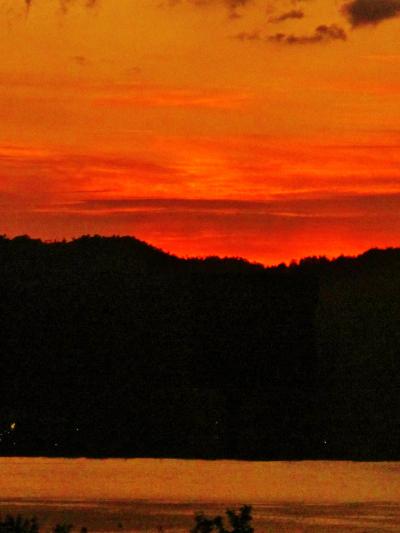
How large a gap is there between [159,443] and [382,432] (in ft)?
10.1

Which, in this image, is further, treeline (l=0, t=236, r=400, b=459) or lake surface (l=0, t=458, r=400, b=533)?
treeline (l=0, t=236, r=400, b=459)

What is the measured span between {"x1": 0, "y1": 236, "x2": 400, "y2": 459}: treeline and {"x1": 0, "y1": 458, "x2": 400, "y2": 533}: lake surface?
0.30 m

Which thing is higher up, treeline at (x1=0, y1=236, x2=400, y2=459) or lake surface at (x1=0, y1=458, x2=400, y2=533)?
treeline at (x1=0, y1=236, x2=400, y2=459)

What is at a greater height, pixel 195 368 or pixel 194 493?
pixel 195 368

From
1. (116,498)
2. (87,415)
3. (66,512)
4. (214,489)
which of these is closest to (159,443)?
(87,415)

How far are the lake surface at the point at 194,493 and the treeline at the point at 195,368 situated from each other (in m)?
0.30

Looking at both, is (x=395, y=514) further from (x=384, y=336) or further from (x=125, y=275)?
(x=125, y=275)

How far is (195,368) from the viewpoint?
18469mm

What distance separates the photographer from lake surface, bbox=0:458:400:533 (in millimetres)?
12945

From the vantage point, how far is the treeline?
18.1 meters

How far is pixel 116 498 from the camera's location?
14.8 meters

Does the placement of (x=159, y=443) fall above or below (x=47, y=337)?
below

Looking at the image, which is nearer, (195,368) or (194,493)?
(194,493)

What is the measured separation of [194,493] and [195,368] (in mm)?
3297
